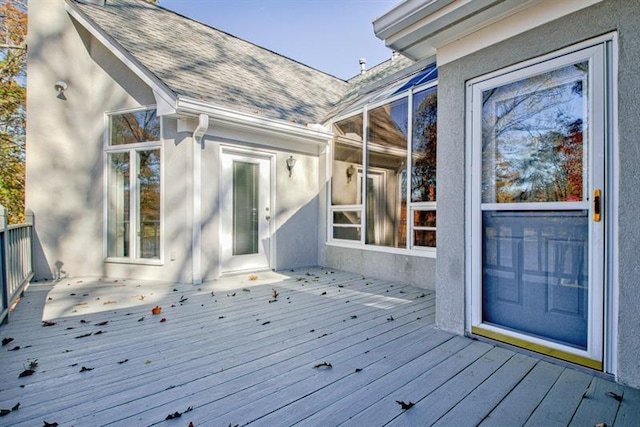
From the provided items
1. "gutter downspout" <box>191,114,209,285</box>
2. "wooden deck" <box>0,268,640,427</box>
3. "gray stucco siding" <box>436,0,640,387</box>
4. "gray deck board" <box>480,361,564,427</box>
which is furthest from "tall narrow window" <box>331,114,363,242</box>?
"gray deck board" <box>480,361,564,427</box>

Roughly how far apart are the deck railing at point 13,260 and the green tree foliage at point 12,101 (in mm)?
6170

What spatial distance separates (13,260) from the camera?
4324 millimetres

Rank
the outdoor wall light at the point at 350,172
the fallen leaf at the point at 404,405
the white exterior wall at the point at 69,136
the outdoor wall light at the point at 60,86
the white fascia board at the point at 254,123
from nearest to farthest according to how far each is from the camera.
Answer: the fallen leaf at the point at 404,405
the white fascia board at the point at 254,123
the white exterior wall at the point at 69,136
the outdoor wall light at the point at 60,86
the outdoor wall light at the point at 350,172

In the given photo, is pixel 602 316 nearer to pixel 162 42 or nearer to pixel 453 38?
pixel 453 38

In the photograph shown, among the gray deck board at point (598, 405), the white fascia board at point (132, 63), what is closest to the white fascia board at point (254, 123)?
the white fascia board at point (132, 63)

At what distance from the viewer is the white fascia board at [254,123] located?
505cm

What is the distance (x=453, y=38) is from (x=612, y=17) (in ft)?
3.81

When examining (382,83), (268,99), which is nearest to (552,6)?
(382,83)

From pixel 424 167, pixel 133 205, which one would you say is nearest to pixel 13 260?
pixel 133 205

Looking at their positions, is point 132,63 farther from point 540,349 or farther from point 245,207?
point 540,349

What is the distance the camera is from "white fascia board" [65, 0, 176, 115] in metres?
5.09

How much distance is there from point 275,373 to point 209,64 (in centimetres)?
649

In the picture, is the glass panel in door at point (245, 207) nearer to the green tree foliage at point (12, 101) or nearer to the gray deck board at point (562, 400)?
the gray deck board at point (562, 400)

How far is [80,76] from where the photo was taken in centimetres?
604
